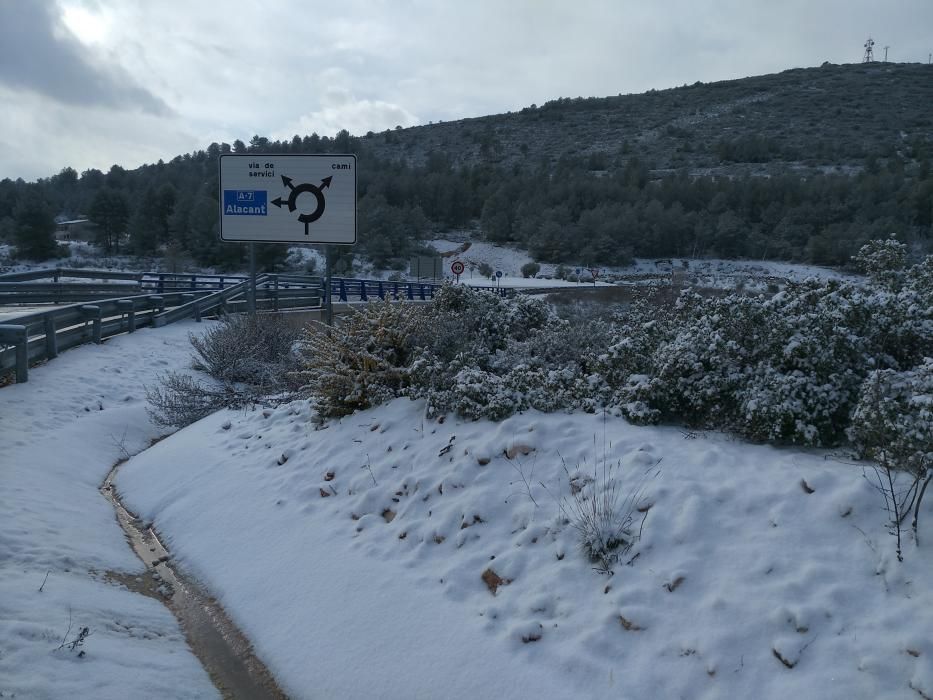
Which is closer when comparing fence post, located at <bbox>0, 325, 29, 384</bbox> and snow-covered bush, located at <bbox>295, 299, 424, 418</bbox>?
snow-covered bush, located at <bbox>295, 299, 424, 418</bbox>

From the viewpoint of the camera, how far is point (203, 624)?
5.30 metres

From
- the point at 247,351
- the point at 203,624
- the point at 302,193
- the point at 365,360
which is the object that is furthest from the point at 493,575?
the point at 302,193

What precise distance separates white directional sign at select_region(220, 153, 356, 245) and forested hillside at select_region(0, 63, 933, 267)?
11467mm

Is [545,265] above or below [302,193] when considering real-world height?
below

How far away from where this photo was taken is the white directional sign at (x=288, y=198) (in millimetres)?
14336

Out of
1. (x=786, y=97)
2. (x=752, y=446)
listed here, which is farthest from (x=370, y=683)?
(x=786, y=97)

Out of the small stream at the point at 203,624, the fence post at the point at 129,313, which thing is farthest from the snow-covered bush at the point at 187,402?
the fence post at the point at 129,313

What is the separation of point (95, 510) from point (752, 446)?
617cm

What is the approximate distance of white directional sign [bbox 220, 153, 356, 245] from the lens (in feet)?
47.0

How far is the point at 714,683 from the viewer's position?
355 cm

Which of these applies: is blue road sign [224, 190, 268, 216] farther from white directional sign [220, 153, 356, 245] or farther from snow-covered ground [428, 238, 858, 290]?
snow-covered ground [428, 238, 858, 290]

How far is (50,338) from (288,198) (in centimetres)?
514

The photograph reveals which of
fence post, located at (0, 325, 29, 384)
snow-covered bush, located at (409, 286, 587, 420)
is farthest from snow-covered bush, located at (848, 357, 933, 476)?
fence post, located at (0, 325, 29, 384)

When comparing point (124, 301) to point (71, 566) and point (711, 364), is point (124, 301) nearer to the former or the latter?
point (71, 566)
